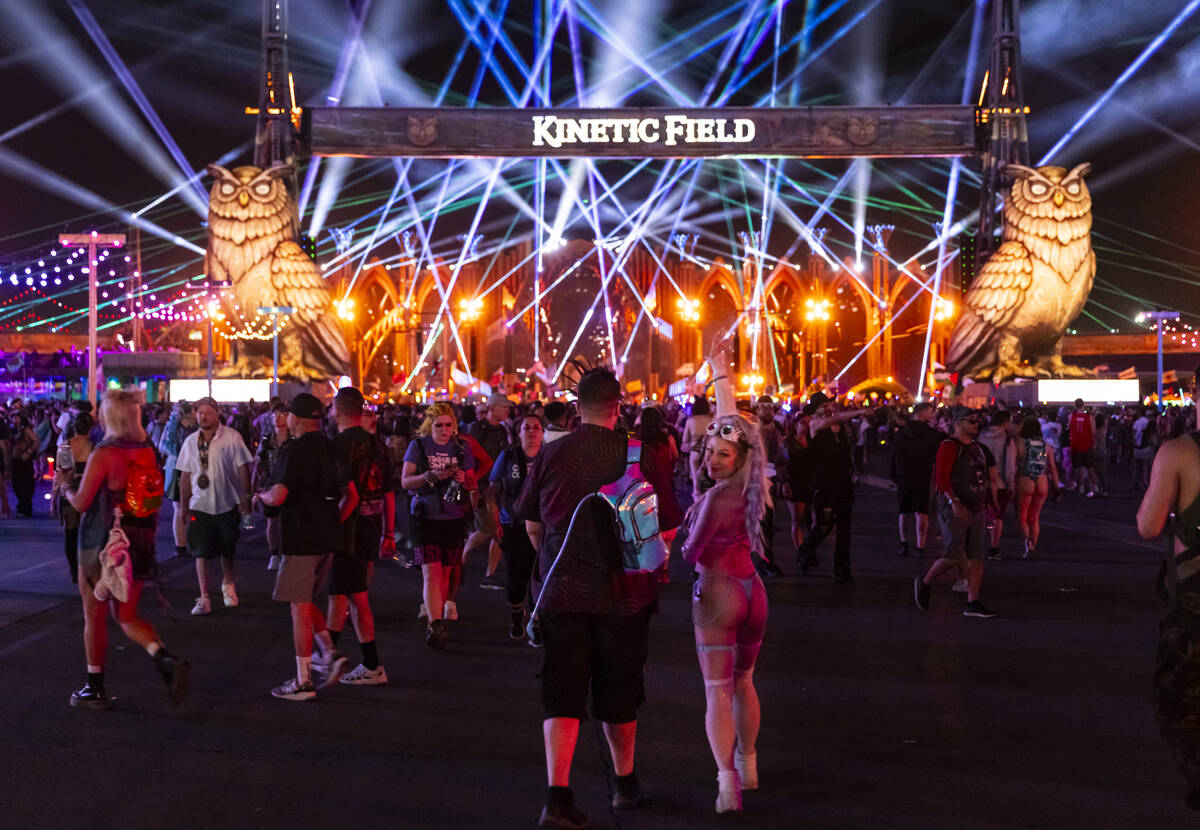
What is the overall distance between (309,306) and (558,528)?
97.3ft

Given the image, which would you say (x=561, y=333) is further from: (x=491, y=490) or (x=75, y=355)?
(x=491, y=490)

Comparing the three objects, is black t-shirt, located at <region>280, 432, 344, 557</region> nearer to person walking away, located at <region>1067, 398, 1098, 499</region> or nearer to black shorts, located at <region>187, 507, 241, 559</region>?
black shorts, located at <region>187, 507, 241, 559</region>

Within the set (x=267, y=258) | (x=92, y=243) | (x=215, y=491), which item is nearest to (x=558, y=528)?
(x=215, y=491)

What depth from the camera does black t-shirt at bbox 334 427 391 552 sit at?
6.54 metres

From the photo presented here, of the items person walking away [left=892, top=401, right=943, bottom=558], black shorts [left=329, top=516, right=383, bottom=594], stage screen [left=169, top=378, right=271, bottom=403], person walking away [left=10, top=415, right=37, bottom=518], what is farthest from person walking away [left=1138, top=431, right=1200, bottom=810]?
stage screen [left=169, top=378, right=271, bottom=403]

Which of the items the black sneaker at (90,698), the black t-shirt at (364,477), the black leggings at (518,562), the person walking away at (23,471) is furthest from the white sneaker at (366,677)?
the person walking away at (23,471)

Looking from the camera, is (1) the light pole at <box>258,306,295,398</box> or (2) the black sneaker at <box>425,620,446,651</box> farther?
(1) the light pole at <box>258,306,295,398</box>

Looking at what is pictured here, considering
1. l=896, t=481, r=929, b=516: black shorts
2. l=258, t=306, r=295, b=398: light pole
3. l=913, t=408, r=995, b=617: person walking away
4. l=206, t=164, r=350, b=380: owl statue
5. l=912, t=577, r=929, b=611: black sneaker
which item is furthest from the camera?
l=206, t=164, r=350, b=380: owl statue

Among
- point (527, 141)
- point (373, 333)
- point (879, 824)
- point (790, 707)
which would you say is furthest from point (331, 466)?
point (373, 333)

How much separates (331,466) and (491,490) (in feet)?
9.53

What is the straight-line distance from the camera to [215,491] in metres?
8.98

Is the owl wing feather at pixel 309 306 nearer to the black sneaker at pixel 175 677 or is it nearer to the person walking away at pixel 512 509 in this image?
the person walking away at pixel 512 509

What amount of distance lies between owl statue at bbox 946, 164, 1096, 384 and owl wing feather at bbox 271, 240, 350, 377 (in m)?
16.9

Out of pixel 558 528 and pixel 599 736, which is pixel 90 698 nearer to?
pixel 599 736
